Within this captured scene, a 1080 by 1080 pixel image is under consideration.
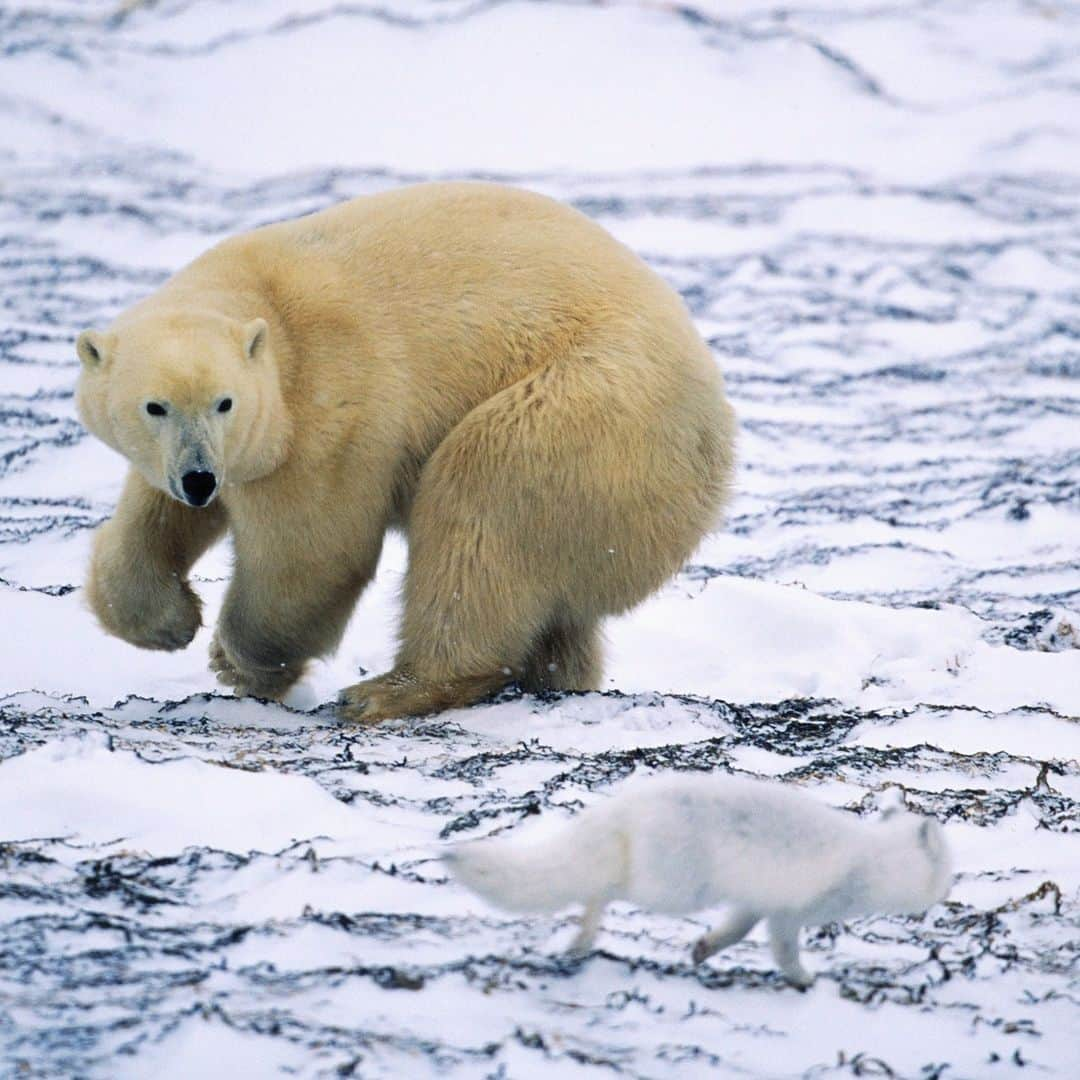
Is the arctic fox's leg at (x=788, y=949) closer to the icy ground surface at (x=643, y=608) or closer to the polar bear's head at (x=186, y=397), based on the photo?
the icy ground surface at (x=643, y=608)

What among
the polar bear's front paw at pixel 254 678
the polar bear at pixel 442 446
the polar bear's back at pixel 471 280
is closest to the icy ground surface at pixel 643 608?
the polar bear's front paw at pixel 254 678

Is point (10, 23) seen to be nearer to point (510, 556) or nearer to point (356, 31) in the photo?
point (356, 31)

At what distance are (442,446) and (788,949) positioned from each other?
227cm

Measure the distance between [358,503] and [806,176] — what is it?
8.21 m

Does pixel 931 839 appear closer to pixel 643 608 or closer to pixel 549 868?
pixel 549 868

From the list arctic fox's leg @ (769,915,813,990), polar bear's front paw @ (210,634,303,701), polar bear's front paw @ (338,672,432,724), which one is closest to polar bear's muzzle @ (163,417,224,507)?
polar bear's front paw @ (338,672,432,724)

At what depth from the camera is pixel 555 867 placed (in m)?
2.07

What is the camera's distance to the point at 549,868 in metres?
2.07

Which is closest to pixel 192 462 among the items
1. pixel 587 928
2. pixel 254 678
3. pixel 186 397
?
pixel 186 397

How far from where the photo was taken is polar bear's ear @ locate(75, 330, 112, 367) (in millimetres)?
3807

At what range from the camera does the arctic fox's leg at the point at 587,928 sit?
2220 mm

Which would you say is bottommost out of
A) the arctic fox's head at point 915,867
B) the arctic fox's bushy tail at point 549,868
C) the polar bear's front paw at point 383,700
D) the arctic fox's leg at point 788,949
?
the polar bear's front paw at point 383,700

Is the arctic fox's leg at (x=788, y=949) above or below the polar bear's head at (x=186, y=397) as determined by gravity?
below

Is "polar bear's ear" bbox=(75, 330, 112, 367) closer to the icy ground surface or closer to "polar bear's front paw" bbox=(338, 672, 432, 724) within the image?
the icy ground surface
